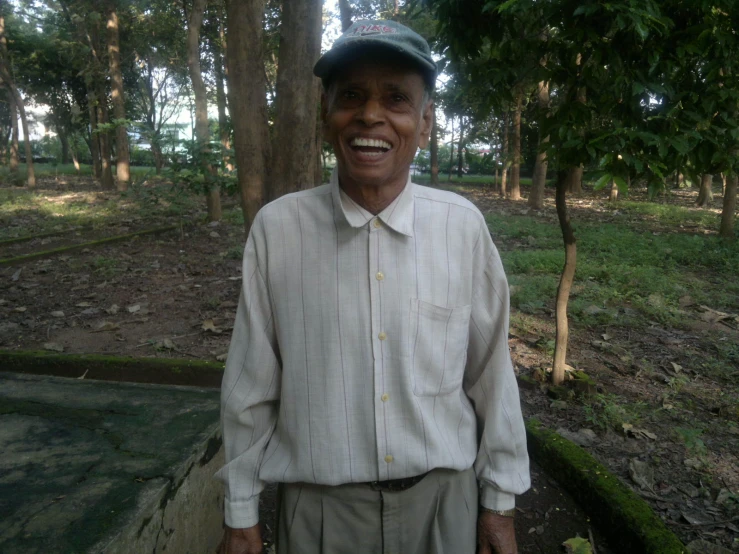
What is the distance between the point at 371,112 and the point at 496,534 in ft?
3.61

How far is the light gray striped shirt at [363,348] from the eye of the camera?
134 cm

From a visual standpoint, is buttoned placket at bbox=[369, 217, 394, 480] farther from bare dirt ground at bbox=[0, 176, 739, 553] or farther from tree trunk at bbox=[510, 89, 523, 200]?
tree trunk at bbox=[510, 89, 523, 200]

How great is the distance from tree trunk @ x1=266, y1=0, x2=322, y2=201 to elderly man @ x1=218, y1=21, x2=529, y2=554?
2102 mm

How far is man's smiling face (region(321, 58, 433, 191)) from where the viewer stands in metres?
1.31

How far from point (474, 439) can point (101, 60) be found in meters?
18.6

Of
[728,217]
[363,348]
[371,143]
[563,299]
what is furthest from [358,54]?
[728,217]

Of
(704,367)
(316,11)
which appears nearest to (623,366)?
(704,367)

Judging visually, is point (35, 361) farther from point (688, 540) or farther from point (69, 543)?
point (688, 540)

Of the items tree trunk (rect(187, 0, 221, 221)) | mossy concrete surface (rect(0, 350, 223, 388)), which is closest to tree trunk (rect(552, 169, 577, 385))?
mossy concrete surface (rect(0, 350, 223, 388))

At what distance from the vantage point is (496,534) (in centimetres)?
147

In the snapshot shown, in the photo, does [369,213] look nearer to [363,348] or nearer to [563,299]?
[363,348]

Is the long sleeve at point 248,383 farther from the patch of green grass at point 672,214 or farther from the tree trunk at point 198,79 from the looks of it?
the patch of green grass at point 672,214

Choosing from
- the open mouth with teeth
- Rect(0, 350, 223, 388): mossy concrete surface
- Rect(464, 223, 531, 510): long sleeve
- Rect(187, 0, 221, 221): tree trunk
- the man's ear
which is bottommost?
Rect(0, 350, 223, 388): mossy concrete surface

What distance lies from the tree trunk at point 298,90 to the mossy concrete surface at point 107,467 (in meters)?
1.52
